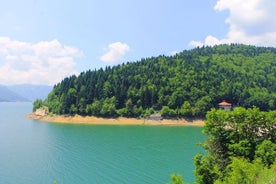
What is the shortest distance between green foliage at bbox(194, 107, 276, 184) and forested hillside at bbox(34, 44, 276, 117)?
7126 centimetres

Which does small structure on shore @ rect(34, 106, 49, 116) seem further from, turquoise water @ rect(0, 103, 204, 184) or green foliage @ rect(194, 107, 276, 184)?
green foliage @ rect(194, 107, 276, 184)

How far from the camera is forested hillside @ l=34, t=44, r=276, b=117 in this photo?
102m

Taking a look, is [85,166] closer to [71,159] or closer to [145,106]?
[71,159]

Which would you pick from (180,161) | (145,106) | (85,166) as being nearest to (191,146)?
(180,161)

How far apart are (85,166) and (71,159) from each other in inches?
236

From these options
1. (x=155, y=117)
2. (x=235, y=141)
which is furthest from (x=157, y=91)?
(x=235, y=141)

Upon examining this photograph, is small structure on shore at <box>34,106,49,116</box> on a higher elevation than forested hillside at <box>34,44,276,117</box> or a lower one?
lower

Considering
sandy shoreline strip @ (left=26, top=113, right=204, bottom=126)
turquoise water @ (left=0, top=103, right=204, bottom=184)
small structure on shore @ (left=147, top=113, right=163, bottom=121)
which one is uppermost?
small structure on shore @ (left=147, top=113, right=163, bottom=121)

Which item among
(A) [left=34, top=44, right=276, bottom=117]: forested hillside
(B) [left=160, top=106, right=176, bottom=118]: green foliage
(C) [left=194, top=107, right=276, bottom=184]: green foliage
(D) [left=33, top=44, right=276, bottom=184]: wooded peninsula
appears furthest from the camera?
(A) [left=34, top=44, right=276, bottom=117]: forested hillside

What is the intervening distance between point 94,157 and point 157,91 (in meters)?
64.4

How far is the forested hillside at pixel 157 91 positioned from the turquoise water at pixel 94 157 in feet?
102

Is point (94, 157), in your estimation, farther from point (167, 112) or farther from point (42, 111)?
point (42, 111)

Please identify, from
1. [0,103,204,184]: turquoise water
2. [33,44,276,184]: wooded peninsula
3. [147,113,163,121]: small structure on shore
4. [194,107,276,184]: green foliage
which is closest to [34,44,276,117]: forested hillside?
[33,44,276,184]: wooded peninsula

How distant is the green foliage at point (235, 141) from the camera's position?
24266mm
